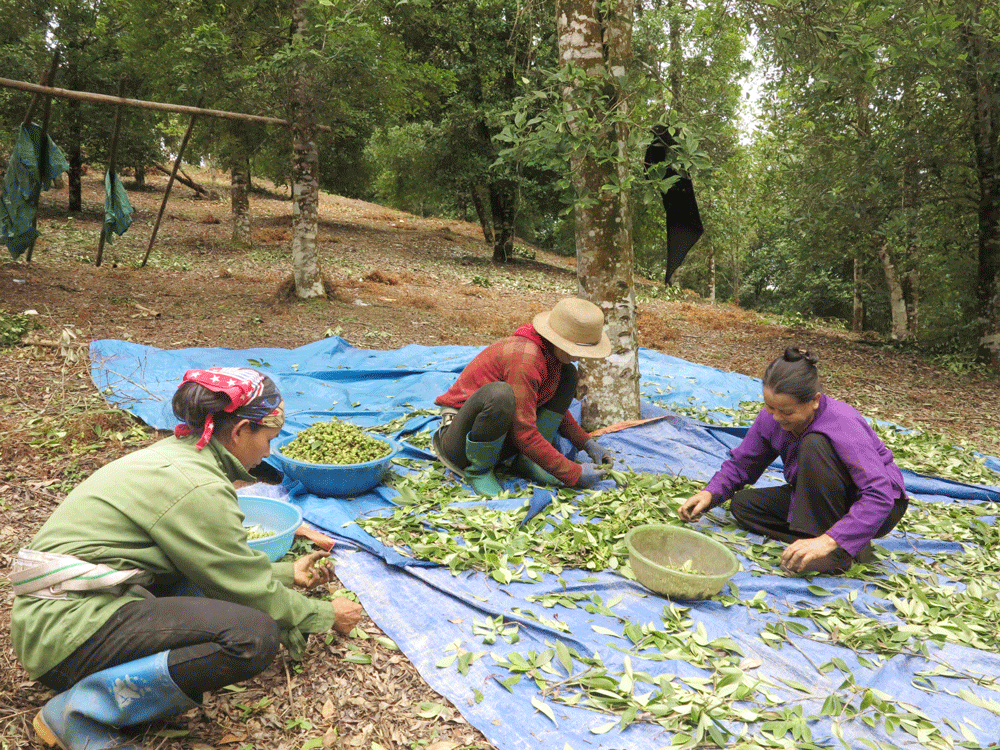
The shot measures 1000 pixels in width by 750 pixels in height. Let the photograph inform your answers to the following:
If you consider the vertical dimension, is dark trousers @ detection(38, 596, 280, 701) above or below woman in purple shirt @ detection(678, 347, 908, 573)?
below

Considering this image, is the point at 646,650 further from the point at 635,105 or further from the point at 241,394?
the point at 635,105

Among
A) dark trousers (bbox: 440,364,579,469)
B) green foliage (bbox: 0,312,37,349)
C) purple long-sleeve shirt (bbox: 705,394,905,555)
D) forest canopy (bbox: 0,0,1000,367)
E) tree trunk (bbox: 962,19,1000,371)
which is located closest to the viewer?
purple long-sleeve shirt (bbox: 705,394,905,555)

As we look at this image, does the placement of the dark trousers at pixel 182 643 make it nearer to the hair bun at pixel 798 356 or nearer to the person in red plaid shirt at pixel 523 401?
the person in red plaid shirt at pixel 523 401

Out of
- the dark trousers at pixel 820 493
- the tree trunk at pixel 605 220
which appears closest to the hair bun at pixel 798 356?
the dark trousers at pixel 820 493

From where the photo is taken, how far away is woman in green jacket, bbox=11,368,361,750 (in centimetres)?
164

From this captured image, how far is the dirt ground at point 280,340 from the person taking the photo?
1.96 m

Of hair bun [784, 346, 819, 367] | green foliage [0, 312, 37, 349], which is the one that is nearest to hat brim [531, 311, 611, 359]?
hair bun [784, 346, 819, 367]

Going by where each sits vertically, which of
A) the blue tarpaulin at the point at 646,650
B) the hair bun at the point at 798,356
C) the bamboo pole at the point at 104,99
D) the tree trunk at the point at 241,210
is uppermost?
the bamboo pole at the point at 104,99

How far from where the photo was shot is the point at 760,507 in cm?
316

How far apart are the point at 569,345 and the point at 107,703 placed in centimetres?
231

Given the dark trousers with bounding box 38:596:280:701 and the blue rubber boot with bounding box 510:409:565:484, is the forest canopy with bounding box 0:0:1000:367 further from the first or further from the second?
the dark trousers with bounding box 38:596:280:701

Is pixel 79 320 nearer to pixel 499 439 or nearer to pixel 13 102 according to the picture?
pixel 499 439

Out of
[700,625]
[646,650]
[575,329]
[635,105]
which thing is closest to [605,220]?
[635,105]

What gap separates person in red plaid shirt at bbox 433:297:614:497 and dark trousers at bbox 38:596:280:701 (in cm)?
162
